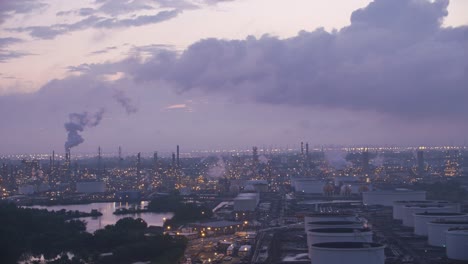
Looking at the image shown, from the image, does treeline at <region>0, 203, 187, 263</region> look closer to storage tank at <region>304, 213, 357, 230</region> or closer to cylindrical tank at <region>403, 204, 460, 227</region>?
storage tank at <region>304, 213, 357, 230</region>

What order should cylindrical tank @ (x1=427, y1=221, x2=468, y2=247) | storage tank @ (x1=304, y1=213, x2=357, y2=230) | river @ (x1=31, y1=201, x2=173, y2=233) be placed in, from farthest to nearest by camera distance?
river @ (x1=31, y1=201, x2=173, y2=233), storage tank @ (x1=304, y1=213, x2=357, y2=230), cylindrical tank @ (x1=427, y1=221, x2=468, y2=247)

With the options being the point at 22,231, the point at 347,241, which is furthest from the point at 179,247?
the point at 22,231

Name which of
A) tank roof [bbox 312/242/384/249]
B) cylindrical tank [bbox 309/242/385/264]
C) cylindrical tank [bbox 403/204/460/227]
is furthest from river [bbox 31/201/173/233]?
cylindrical tank [bbox 309/242/385/264]

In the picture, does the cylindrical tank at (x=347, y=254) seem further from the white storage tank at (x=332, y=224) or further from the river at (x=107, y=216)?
the river at (x=107, y=216)


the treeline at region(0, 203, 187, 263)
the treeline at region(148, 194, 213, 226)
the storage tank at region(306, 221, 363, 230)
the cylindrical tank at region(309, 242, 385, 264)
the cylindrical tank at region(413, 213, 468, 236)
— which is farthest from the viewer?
the treeline at region(148, 194, 213, 226)

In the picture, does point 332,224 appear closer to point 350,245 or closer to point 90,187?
point 350,245

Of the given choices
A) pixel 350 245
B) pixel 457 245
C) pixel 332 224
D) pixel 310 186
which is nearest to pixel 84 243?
pixel 332 224

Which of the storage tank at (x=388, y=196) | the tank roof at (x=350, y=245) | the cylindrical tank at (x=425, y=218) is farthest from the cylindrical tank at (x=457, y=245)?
the storage tank at (x=388, y=196)
